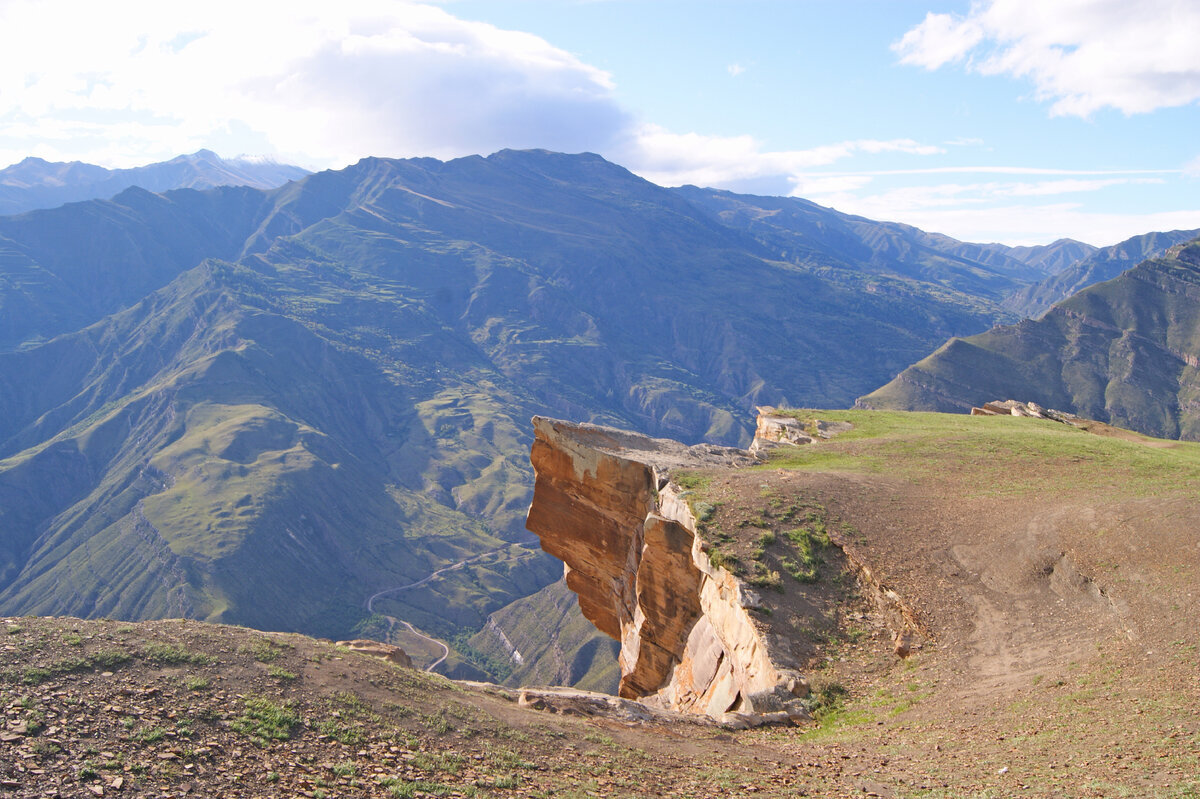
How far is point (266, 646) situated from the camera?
2236 centimetres

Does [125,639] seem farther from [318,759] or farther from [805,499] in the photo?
[805,499]

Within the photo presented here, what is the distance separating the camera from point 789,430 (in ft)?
199

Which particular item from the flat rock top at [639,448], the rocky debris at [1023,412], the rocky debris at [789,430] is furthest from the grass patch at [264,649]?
the rocky debris at [1023,412]

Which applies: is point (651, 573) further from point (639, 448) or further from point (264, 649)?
point (264, 649)

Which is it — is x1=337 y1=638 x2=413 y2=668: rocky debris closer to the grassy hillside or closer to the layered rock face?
the grassy hillside

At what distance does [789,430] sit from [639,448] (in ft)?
55.3

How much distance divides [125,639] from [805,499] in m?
30.2

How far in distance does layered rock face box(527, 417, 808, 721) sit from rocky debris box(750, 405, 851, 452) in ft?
24.5

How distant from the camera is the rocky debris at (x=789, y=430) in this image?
56875mm

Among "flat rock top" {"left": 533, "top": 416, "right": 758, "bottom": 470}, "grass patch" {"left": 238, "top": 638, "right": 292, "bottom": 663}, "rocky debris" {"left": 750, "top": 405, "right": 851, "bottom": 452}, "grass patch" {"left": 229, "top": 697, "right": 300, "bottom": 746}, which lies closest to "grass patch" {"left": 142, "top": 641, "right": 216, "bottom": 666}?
"grass patch" {"left": 238, "top": 638, "right": 292, "bottom": 663}

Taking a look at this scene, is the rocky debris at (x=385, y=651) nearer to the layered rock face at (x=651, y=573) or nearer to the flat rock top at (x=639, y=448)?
the layered rock face at (x=651, y=573)

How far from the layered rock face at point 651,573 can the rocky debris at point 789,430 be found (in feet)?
24.5

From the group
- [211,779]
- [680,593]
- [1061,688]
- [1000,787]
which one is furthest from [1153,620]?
[211,779]

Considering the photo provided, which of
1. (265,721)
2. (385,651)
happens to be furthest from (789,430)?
(265,721)
